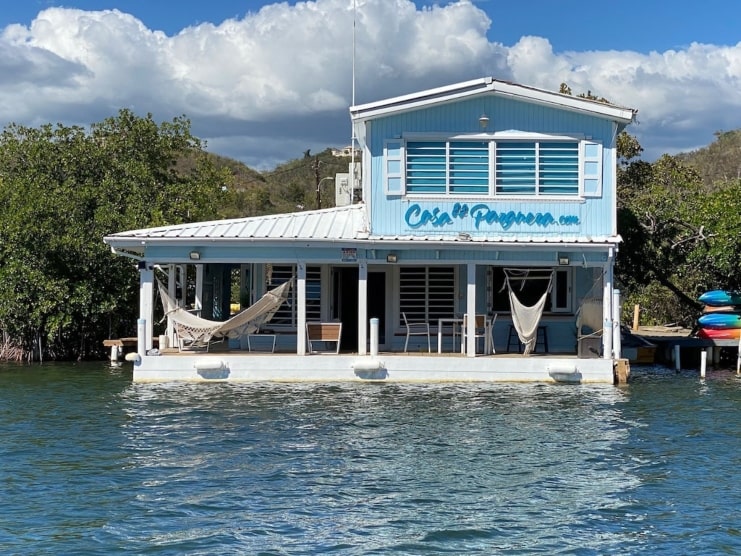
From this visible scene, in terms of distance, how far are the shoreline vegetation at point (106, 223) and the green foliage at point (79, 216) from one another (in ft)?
0.11

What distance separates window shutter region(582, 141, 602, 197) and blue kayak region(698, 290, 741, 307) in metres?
6.10

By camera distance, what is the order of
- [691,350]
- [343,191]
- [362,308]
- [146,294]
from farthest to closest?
1. [343,191]
2. [691,350]
3. [146,294]
4. [362,308]

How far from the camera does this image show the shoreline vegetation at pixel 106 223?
2402 centimetres

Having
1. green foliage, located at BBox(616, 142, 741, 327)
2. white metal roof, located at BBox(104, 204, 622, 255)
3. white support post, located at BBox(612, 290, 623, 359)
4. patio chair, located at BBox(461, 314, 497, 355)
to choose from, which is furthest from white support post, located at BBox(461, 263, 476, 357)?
green foliage, located at BBox(616, 142, 741, 327)

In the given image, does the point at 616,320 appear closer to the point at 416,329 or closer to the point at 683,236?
the point at 416,329

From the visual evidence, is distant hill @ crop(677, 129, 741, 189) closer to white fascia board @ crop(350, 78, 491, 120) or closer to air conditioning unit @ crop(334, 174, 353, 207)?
air conditioning unit @ crop(334, 174, 353, 207)

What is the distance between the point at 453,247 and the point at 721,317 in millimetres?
8787

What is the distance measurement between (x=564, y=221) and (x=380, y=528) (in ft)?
41.3

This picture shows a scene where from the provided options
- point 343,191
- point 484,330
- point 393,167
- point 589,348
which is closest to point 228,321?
point 393,167

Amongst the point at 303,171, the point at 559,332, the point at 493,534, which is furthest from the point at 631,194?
the point at 303,171

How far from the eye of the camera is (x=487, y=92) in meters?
20.5

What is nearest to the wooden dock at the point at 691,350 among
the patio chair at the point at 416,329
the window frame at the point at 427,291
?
the window frame at the point at 427,291

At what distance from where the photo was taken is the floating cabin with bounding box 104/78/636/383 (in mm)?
19578

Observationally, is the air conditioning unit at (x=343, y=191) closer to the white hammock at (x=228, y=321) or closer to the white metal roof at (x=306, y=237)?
the white metal roof at (x=306, y=237)
